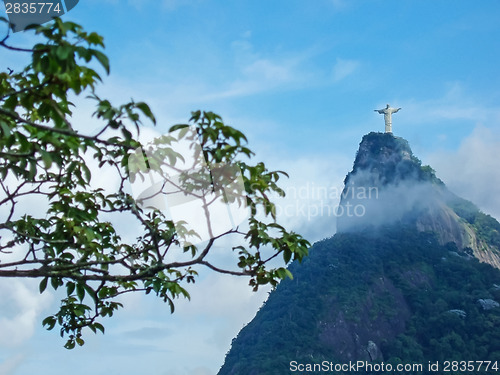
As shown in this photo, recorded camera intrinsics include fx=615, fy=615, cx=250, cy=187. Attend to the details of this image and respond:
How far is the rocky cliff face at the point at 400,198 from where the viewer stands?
67.2 metres

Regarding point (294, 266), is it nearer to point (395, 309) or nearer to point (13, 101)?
point (395, 309)

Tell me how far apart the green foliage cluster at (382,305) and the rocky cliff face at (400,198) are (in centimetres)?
191

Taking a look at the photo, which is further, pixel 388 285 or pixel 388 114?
pixel 388 114

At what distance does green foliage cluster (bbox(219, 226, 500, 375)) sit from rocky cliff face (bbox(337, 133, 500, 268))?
1.91 metres

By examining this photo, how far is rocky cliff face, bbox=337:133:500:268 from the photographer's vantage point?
6725 centimetres

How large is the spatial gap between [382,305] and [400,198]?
50.4 feet

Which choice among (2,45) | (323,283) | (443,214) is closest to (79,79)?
(2,45)

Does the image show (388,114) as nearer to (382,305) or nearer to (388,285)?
(388,285)

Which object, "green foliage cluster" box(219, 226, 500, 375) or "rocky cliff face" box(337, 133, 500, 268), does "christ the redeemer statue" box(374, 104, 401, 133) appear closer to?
"rocky cliff face" box(337, 133, 500, 268)

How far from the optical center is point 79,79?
3.03 metres

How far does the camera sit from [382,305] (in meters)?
56.9

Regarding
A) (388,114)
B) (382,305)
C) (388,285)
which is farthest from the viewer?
(388,114)

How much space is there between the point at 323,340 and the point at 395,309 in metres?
7.78

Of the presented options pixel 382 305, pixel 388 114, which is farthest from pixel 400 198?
pixel 382 305
